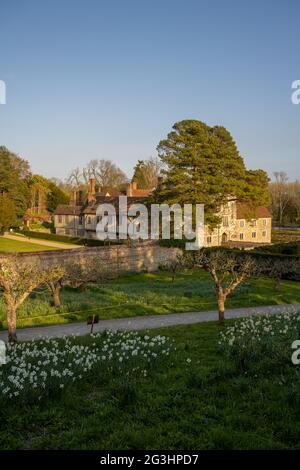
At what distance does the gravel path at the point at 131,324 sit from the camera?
15.4 metres

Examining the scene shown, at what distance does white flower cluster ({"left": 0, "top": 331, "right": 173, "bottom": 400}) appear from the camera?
25.9 ft

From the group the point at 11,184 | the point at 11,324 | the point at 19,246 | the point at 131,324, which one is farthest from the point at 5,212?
the point at 11,324

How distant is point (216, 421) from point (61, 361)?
3916 mm

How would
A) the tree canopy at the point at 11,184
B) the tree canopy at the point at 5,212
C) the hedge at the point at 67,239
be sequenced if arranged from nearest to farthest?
1. the hedge at the point at 67,239
2. the tree canopy at the point at 5,212
3. the tree canopy at the point at 11,184

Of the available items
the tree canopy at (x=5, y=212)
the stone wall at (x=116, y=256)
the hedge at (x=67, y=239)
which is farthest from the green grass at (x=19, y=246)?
the stone wall at (x=116, y=256)

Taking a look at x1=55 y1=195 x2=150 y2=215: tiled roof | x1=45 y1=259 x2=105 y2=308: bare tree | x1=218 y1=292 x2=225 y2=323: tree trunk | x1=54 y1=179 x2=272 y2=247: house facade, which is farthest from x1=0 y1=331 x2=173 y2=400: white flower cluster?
x1=55 y1=195 x2=150 y2=215: tiled roof

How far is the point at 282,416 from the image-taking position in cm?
712

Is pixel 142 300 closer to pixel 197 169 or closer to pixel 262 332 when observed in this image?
pixel 262 332

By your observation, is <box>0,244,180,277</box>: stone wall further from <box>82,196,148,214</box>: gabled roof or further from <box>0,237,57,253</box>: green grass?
<box>82,196,148,214</box>: gabled roof

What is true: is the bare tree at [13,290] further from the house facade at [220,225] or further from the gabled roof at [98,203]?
the gabled roof at [98,203]

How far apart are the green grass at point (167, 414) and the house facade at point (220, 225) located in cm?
3502

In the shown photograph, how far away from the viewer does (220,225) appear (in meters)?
47.9

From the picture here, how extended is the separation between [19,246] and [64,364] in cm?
4165

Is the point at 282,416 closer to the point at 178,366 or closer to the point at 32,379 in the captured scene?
the point at 178,366
